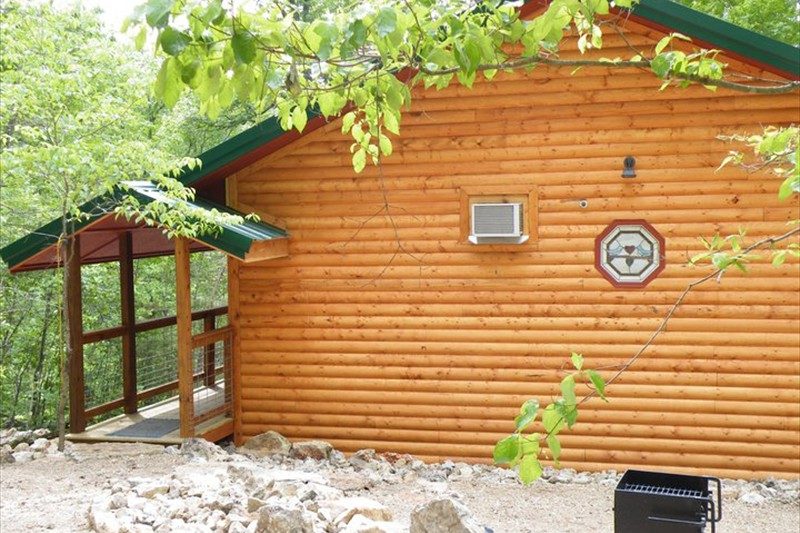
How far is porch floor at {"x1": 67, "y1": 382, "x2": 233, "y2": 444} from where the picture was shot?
26.7 ft

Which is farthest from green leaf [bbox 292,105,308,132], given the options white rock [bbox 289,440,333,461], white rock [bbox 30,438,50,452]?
white rock [bbox 289,440,333,461]

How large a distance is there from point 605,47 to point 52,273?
10620 millimetres

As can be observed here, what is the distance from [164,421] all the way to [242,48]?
828 centimetres

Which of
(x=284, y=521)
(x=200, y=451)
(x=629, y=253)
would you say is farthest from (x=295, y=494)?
(x=629, y=253)

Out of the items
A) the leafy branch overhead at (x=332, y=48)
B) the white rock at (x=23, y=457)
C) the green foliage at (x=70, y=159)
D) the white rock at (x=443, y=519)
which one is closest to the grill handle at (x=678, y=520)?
the white rock at (x=443, y=519)

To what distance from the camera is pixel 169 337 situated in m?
18.6

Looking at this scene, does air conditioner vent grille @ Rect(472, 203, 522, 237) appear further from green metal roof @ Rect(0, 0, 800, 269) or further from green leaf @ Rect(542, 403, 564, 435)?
green leaf @ Rect(542, 403, 564, 435)

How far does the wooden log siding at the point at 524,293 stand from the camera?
7980 millimetres

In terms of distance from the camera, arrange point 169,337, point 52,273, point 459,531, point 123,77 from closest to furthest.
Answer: point 459,531
point 123,77
point 52,273
point 169,337

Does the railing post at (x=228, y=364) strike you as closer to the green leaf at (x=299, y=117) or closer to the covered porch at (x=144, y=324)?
the covered porch at (x=144, y=324)

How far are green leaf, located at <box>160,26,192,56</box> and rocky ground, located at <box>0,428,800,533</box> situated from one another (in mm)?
3473

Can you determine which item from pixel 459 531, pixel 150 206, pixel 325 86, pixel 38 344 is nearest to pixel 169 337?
pixel 38 344

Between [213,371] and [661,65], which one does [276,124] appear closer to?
[213,371]

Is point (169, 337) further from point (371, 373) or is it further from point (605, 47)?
point (605, 47)
